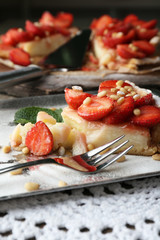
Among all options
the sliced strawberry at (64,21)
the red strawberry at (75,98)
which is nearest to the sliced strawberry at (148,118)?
the red strawberry at (75,98)

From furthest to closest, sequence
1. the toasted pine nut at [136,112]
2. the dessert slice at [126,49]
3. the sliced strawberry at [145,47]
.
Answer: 1. the sliced strawberry at [145,47]
2. the dessert slice at [126,49]
3. the toasted pine nut at [136,112]

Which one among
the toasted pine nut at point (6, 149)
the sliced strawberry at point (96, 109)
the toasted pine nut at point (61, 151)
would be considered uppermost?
the sliced strawberry at point (96, 109)

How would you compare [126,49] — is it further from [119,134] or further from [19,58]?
[119,134]

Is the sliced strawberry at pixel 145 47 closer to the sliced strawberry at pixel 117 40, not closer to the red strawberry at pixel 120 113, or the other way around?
the sliced strawberry at pixel 117 40

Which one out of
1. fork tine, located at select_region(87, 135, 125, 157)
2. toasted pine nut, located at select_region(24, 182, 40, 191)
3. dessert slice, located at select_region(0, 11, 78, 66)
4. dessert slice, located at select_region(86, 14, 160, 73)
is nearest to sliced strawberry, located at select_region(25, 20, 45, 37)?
dessert slice, located at select_region(0, 11, 78, 66)

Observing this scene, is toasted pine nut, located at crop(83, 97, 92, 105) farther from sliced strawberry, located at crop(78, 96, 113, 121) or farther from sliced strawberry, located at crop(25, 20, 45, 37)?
sliced strawberry, located at crop(25, 20, 45, 37)
